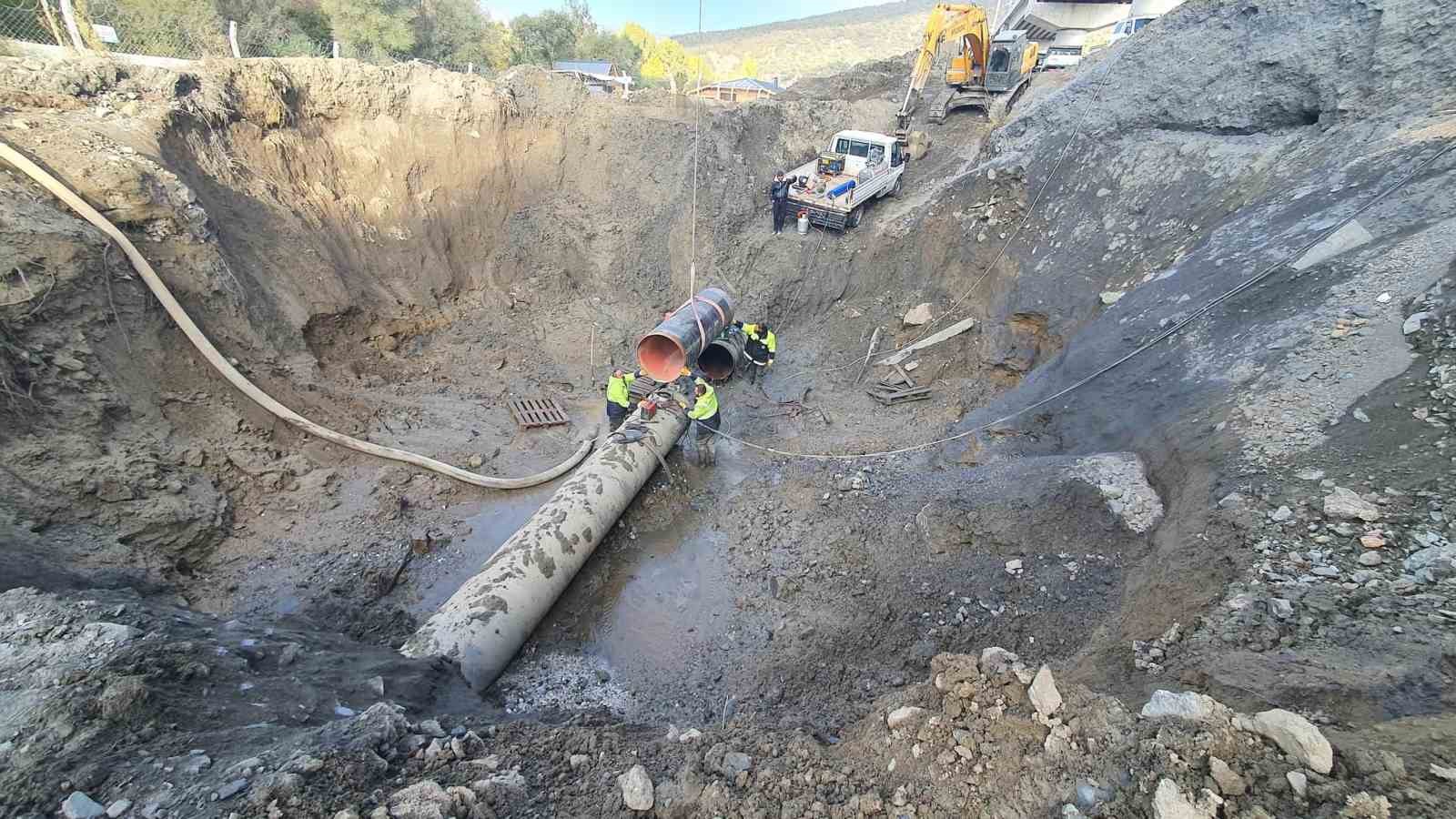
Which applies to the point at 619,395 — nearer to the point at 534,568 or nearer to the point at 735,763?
the point at 534,568

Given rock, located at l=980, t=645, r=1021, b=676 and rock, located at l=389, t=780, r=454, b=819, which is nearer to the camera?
rock, located at l=389, t=780, r=454, b=819

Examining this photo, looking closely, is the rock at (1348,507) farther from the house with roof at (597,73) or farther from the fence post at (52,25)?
the house with roof at (597,73)

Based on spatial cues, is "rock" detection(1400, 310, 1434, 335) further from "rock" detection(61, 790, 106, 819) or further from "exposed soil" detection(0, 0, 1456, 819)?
"rock" detection(61, 790, 106, 819)

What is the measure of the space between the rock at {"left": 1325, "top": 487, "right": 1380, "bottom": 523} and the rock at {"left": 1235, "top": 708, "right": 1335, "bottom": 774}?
2518 millimetres

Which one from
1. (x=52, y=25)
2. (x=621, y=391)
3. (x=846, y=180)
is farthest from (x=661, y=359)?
(x=52, y=25)

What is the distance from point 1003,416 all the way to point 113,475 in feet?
32.1

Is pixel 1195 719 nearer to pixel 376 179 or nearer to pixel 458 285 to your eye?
pixel 458 285

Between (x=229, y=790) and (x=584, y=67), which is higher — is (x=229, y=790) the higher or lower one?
the lower one

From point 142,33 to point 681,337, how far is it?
46.8 ft

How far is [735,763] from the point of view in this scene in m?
3.40

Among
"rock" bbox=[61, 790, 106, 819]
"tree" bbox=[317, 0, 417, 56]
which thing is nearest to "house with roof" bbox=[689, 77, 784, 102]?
"tree" bbox=[317, 0, 417, 56]

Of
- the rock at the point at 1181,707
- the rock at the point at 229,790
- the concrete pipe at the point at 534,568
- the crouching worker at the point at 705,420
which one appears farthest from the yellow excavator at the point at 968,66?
the rock at the point at 229,790

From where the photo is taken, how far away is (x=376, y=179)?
458 inches

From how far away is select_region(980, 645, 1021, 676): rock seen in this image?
3518 millimetres
